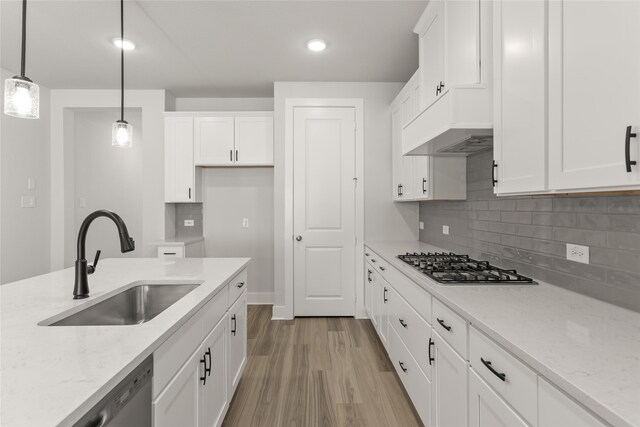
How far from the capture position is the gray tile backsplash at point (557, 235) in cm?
127

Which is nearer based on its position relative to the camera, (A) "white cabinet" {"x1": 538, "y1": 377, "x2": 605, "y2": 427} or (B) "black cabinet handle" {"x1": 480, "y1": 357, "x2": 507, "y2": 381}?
(A) "white cabinet" {"x1": 538, "y1": 377, "x2": 605, "y2": 427}

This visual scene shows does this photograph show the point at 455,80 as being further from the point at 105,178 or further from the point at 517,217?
the point at 105,178

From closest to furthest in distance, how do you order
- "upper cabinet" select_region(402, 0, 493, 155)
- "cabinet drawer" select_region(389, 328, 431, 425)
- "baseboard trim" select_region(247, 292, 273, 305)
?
"upper cabinet" select_region(402, 0, 493, 155) < "cabinet drawer" select_region(389, 328, 431, 425) < "baseboard trim" select_region(247, 292, 273, 305)

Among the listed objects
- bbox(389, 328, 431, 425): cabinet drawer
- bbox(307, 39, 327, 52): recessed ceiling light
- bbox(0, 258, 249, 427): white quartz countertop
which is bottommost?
bbox(389, 328, 431, 425): cabinet drawer

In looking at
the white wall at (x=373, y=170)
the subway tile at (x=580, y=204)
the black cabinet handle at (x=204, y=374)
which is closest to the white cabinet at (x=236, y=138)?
the white wall at (x=373, y=170)

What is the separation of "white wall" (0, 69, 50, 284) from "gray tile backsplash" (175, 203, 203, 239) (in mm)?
1503

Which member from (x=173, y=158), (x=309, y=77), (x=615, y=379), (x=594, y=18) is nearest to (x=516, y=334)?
(x=615, y=379)

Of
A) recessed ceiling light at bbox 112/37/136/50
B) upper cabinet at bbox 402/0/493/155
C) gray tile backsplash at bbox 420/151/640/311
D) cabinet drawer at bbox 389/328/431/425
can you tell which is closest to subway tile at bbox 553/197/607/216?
gray tile backsplash at bbox 420/151/640/311

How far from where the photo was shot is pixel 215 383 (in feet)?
5.54

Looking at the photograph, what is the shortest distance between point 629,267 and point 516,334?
2.12ft

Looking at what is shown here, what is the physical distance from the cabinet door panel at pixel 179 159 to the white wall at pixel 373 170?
3.69ft

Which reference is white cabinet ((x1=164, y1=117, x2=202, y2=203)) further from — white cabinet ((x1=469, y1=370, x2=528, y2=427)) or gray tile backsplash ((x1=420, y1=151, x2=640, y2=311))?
white cabinet ((x1=469, y1=370, x2=528, y2=427))

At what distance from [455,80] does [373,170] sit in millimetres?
1960

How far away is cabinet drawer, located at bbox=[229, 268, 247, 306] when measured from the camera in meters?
2.04
